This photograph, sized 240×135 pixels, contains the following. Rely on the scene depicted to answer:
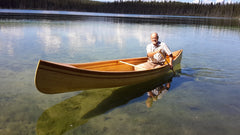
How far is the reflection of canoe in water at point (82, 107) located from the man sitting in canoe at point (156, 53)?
0.83 metres

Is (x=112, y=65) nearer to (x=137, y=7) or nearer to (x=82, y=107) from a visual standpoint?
(x=82, y=107)

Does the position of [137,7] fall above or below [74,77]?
above

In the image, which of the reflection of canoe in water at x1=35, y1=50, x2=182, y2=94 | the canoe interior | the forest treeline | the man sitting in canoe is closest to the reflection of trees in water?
the reflection of canoe in water at x1=35, y1=50, x2=182, y2=94

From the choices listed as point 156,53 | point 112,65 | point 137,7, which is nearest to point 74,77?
point 112,65

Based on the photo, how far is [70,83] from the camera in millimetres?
4211

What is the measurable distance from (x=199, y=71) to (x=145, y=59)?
235cm

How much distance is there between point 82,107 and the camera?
466cm

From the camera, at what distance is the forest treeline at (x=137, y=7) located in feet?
230

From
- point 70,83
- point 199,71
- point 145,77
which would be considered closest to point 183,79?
point 199,71

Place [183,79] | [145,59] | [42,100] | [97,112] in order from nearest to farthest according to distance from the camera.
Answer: [97,112]
[42,100]
[183,79]
[145,59]

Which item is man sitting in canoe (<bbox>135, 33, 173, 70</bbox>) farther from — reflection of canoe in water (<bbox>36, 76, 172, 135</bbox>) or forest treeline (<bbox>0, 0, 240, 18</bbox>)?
forest treeline (<bbox>0, 0, 240, 18</bbox>)

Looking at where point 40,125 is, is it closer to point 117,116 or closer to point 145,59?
point 117,116

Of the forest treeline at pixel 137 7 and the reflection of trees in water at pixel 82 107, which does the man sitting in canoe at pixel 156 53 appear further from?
the forest treeline at pixel 137 7

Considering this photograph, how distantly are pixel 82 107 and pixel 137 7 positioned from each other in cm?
10576
